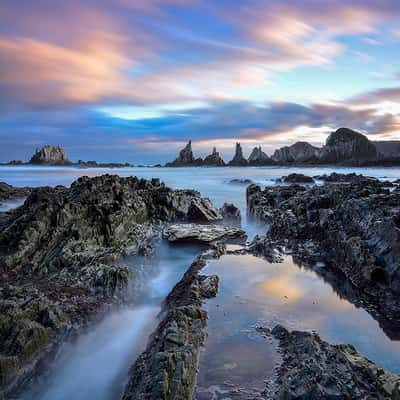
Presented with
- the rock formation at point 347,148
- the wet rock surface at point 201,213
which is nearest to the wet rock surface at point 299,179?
the wet rock surface at point 201,213

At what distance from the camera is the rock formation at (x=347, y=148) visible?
12388 centimetres

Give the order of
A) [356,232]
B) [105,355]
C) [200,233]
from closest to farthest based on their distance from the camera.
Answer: [105,355]
[356,232]
[200,233]

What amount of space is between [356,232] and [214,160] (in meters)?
137

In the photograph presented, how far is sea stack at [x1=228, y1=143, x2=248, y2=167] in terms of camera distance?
477 feet

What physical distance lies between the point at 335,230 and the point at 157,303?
7.05 meters

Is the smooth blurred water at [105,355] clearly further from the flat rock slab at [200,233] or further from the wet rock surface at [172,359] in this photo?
the flat rock slab at [200,233]

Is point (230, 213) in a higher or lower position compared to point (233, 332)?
higher

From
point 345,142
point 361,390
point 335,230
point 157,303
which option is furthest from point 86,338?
point 345,142

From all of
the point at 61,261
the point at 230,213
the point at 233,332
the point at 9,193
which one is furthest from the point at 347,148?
the point at 233,332

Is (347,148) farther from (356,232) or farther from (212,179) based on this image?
(356,232)

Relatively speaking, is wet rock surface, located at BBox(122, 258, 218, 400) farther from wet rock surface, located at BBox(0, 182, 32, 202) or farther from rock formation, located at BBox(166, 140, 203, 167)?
rock formation, located at BBox(166, 140, 203, 167)

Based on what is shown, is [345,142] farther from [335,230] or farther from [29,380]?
[29,380]

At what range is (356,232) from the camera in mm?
11000

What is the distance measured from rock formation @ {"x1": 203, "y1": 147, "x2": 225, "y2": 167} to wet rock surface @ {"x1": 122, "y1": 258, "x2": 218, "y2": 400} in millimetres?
139891
